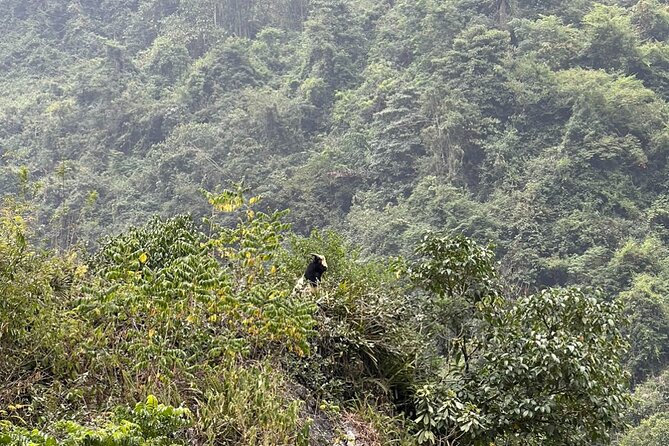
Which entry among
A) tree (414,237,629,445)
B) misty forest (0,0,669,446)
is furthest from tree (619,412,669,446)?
tree (414,237,629,445)

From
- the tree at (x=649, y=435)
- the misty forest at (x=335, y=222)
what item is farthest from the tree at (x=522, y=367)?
the tree at (x=649, y=435)

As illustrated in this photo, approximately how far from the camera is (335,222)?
21.1 meters

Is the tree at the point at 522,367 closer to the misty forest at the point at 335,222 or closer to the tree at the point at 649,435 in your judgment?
the misty forest at the point at 335,222

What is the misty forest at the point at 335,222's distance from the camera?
3246 millimetres

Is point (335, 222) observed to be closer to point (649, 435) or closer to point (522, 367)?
point (649, 435)

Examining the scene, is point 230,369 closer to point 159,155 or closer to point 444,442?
point 444,442

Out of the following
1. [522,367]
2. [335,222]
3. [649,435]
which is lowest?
A: [335,222]

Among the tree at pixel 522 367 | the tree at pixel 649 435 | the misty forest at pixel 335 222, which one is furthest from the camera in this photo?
the tree at pixel 649 435

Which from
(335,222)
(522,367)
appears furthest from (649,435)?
(335,222)

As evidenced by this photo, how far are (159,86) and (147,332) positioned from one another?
2648 cm

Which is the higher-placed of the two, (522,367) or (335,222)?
(522,367)

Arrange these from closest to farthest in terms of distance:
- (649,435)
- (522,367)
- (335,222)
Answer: (522,367), (649,435), (335,222)

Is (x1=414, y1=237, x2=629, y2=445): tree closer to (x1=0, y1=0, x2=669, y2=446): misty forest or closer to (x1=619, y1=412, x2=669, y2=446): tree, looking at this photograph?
(x1=0, y1=0, x2=669, y2=446): misty forest

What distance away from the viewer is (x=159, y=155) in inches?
955
